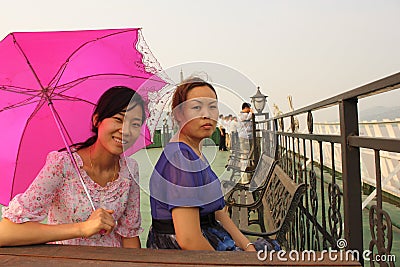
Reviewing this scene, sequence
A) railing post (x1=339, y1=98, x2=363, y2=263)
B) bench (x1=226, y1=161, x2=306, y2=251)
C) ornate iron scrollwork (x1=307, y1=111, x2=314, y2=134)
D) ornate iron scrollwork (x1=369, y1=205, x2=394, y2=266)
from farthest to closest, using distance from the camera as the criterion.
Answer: ornate iron scrollwork (x1=307, y1=111, x2=314, y2=134) → bench (x1=226, y1=161, x2=306, y2=251) → railing post (x1=339, y1=98, x2=363, y2=263) → ornate iron scrollwork (x1=369, y1=205, x2=394, y2=266)

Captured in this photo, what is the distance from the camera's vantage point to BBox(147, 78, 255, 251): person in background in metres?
1.30

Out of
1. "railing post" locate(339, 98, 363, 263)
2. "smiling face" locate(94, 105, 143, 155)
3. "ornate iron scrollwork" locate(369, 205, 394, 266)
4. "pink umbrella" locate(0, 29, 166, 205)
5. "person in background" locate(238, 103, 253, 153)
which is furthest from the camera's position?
"pink umbrella" locate(0, 29, 166, 205)

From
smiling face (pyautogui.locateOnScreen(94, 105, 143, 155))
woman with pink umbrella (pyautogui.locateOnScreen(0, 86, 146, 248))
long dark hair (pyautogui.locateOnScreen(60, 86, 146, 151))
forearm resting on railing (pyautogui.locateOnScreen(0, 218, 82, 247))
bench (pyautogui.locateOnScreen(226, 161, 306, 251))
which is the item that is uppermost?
long dark hair (pyautogui.locateOnScreen(60, 86, 146, 151))

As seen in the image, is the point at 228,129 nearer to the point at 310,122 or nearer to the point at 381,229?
the point at 381,229

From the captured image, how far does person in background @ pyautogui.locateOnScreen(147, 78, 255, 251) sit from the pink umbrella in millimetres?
385

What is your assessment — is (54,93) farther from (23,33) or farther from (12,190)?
(12,190)

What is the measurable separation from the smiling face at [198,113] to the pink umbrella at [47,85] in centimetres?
39

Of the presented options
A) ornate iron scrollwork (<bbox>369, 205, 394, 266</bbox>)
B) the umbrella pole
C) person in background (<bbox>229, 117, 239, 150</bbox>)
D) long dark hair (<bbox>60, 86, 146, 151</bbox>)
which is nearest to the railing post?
ornate iron scrollwork (<bbox>369, 205, 394, 266</bbox>)

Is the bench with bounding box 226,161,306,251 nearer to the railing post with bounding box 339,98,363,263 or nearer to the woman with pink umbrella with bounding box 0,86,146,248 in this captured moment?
the railing post with bounding box 339,98,363,263

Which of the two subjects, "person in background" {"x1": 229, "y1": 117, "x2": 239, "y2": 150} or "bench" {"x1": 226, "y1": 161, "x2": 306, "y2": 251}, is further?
"bench" {"x1": 226, "y1": 161, "x2": 306, "y2": 251}

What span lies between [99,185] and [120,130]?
21cm

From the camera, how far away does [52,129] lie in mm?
1863

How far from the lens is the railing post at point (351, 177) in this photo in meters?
1.37

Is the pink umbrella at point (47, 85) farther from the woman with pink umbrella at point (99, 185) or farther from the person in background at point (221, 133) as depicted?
the person in background at point (221, 133)
